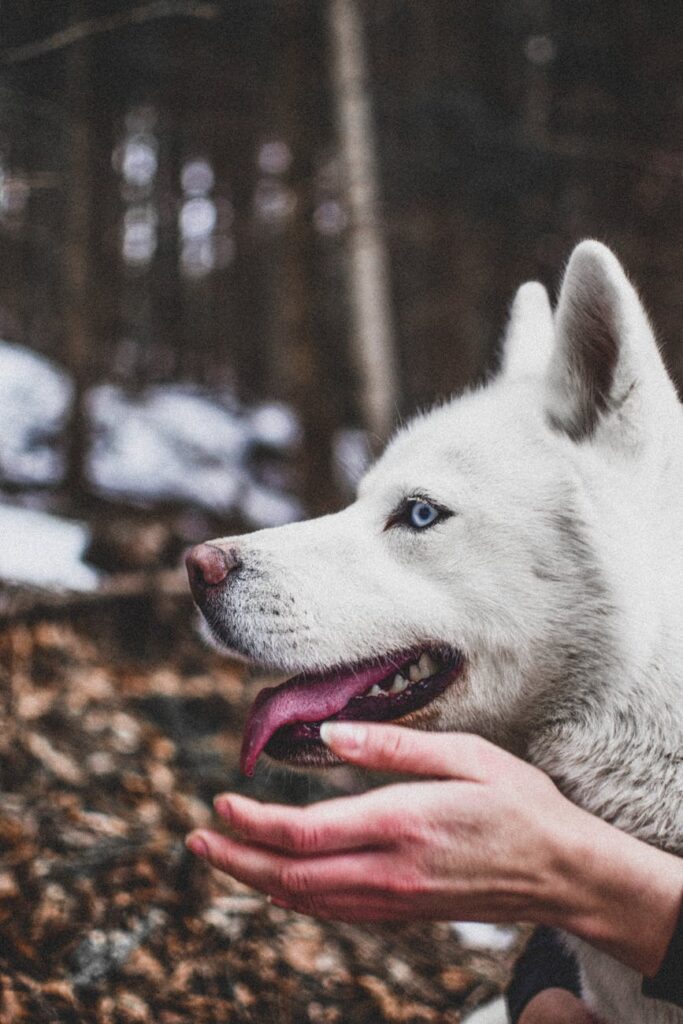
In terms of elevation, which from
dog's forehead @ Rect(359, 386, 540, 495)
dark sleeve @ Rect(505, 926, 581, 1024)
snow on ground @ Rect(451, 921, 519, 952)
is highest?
dog's forehead @ Rect(359, 386, 540, 495)

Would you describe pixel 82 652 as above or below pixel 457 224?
below

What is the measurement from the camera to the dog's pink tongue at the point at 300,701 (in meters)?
1.62

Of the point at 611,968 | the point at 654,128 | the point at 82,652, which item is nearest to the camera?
the point at 611,968

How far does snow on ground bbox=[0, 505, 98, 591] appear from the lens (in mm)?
4043

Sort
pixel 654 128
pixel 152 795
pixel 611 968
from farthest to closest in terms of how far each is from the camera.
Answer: pixel 654 128 → pixel 152 795 → pixel 611 968

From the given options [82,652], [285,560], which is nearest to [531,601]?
[285,560]

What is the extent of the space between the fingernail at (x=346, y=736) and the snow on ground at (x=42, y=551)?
2977 mm

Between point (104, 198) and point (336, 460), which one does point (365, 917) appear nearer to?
point (336, 460)

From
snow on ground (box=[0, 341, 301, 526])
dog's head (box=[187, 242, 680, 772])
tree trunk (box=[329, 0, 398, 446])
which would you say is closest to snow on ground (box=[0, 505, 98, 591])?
snow on ground (box=[0, 341, 301, 526])

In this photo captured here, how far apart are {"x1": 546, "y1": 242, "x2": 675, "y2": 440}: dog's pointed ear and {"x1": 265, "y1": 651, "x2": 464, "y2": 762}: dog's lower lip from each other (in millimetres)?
598

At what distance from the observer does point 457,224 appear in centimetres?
977

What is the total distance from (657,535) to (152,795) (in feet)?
7.40

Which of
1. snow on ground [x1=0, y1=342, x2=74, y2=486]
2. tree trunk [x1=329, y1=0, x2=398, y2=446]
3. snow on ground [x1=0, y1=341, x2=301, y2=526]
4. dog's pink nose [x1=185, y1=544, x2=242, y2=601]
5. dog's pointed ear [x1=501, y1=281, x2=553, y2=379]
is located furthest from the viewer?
snow on ground [x1=0, y1=341, x2=301, y2=526]

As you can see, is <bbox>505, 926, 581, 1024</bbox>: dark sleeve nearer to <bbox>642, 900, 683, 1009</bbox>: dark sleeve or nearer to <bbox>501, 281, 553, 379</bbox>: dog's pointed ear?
<bbox>642, 900, 683, 1009</bbox>: dark sleeve
